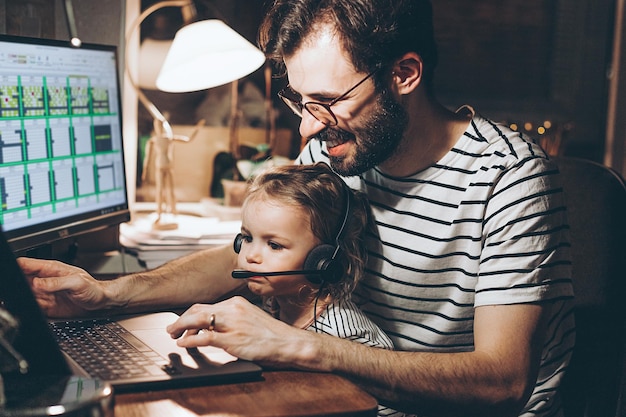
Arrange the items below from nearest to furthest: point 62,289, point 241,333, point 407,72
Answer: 1. point 241,333
2. point 62,289
3. point 407,72

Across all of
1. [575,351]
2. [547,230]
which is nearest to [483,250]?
[547,230]

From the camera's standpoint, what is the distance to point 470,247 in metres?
1.45

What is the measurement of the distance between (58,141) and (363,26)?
2.13 ft

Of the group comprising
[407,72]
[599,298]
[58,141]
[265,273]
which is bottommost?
[599,298]

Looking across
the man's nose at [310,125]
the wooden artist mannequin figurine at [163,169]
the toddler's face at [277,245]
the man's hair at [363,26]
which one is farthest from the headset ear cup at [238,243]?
the wooden artist mannequin figurine at [163,169]

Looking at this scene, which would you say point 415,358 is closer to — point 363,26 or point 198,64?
point 363,26

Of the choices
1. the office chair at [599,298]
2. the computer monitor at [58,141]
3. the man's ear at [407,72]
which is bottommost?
the office chair at [599,298]

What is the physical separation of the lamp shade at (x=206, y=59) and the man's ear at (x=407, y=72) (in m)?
0.61

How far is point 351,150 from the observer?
58.9 inches

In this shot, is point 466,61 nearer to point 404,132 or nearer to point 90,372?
point 404,132

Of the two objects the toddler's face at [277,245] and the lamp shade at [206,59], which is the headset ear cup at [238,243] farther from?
the lamp shade at [206,59]

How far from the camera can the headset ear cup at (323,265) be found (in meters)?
1.36

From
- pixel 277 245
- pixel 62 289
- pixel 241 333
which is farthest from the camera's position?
pixel 277 245

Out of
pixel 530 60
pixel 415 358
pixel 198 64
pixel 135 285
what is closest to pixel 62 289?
pixel 135 285
